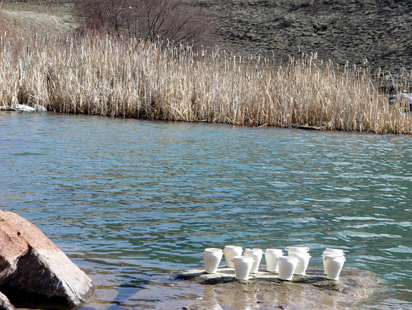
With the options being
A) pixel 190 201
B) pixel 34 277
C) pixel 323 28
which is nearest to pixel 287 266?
pixel 34 277

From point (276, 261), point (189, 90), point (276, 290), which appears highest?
point (189, 90)

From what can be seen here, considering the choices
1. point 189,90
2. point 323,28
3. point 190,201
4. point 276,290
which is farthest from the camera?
point 323,28

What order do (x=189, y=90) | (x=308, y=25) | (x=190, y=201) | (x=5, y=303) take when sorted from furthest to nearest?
(x=308, y=25) < (x=189, y=90) < (x=190, y=201) < (x=5, y=303)

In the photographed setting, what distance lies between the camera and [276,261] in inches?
127

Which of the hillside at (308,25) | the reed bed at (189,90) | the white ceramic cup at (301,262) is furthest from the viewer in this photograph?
the hillside at (308,25)

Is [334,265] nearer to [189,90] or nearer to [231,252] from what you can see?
A: [231,252]

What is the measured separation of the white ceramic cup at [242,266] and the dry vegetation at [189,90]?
9860 mm

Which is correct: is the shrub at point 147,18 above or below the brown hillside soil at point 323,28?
below

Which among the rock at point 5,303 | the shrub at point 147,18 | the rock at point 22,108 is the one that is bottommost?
the rock at point 5,303

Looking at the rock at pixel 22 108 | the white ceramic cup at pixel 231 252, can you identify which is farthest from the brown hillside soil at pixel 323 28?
the white ceramic cup at pixel 231 252

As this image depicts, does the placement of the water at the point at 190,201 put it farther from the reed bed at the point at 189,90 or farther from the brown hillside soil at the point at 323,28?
the brown hillside soil at the point at 323,28

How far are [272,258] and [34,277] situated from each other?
4.66 ft

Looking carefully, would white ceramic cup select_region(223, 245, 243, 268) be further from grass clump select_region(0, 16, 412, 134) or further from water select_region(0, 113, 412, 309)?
grass clump select_region(0, 16, 412, 134)

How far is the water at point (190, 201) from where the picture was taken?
139 inches
